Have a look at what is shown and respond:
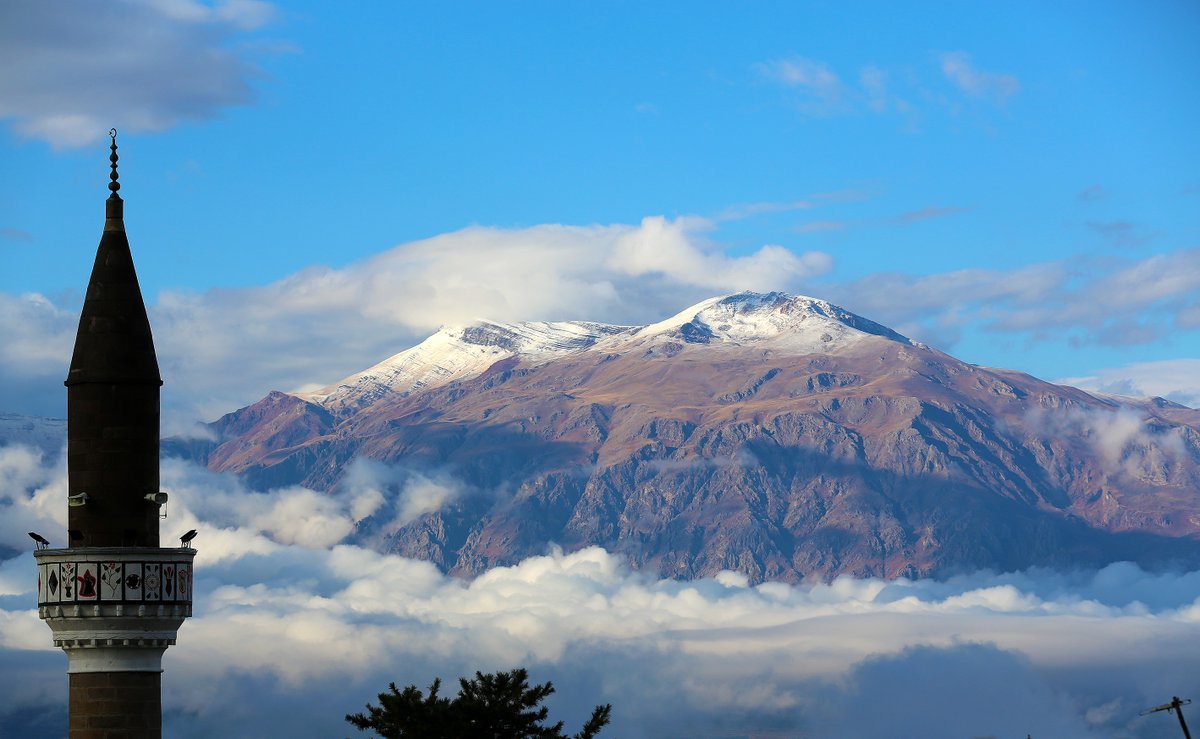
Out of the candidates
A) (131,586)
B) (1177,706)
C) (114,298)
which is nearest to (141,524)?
(131,586)

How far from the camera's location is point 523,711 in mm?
92000

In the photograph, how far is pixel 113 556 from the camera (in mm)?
69000

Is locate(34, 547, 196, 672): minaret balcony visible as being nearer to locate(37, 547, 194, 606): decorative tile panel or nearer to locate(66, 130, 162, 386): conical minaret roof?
locate(37, 547, 194, 606): decorative tile panel

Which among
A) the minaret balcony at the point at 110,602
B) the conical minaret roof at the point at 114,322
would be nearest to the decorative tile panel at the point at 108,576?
the minaret balcony at the point at 110,602

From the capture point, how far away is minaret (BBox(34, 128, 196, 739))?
226 ft

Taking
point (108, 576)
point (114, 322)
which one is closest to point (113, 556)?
point (108, 576)

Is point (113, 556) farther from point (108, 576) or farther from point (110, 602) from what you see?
point (110, 602)

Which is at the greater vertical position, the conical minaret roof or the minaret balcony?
the conical minaret roof

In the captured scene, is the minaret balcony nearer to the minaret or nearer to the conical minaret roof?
the minaret

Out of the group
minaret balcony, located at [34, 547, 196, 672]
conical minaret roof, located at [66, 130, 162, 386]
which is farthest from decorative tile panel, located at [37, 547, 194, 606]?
conical minaret roof, located at [66, 130, 162, 386]

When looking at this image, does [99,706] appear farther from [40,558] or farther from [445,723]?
[445,723]

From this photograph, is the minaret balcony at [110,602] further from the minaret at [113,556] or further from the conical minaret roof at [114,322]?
the conical minaret roof at [114,322]

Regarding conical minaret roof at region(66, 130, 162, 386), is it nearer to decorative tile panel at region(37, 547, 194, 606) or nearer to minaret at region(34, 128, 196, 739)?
minaret at region(34, 128, 196, 739)

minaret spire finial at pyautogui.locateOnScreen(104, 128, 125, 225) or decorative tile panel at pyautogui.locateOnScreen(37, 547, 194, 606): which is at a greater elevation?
minaret spire finial at pyautogui.locateOnScreen(104, 128, 125, 225)
